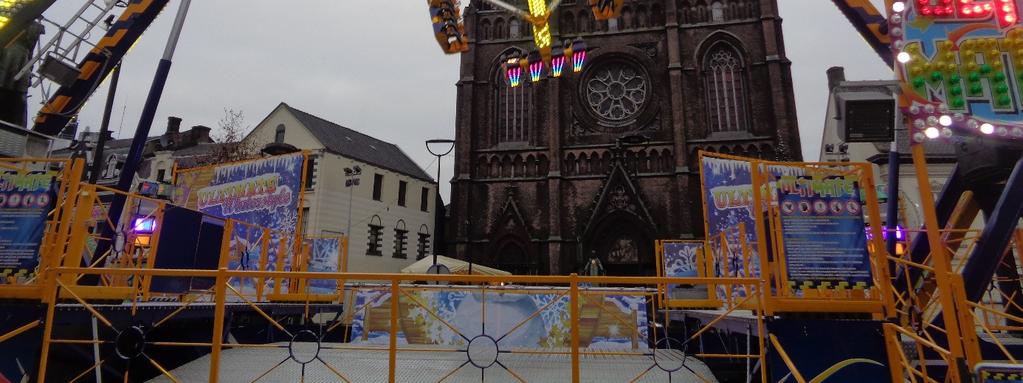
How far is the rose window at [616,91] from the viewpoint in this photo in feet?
99.6

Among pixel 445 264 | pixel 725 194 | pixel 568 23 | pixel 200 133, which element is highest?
pixel 568 23

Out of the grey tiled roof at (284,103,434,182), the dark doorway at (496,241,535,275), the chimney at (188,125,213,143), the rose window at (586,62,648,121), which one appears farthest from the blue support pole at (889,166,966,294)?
the chimney at (188,125,213,143)

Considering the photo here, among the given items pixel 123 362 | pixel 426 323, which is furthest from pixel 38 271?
pixel 426 323

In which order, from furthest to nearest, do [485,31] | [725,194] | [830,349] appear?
[485,31]
[725,194]
[830,349]

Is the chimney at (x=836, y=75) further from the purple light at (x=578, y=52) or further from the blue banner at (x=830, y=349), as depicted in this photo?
the blue banner at (x=830, y=349)

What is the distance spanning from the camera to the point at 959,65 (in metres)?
5.92

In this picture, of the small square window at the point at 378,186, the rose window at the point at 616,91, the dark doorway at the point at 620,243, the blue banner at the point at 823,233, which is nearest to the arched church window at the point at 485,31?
the rose window at the point at 616,91

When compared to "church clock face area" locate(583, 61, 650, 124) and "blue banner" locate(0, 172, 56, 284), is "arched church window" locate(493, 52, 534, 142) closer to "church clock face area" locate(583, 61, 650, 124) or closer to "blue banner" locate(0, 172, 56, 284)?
"church clock face area" locate(583, 61, 650, 124)

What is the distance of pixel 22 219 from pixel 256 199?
6.21 meters

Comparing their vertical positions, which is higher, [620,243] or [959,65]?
[959,65]

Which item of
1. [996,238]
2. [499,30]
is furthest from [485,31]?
[996,238]

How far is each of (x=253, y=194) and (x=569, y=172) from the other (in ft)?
65.5

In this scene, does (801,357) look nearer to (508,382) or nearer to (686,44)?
(508,382)

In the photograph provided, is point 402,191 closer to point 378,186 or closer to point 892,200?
point 378,186
